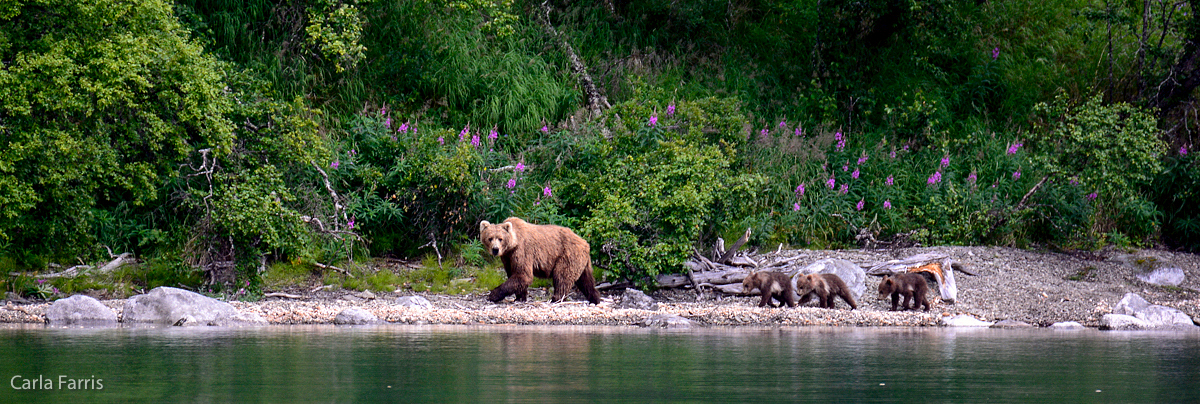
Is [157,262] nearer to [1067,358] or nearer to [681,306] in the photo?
[681,306]

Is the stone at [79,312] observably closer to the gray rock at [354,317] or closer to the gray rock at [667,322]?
the gray rock at [354,317]

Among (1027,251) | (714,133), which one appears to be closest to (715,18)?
(714,133)

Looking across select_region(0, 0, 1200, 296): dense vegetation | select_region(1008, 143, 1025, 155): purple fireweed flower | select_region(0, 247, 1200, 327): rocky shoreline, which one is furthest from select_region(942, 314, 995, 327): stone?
select_region(1008, 143, 1025, 155): purple fireweed flower

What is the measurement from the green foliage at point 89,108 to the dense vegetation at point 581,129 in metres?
0.04

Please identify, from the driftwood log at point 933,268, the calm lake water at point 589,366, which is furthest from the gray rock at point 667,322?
the driftwood log at point 933,268

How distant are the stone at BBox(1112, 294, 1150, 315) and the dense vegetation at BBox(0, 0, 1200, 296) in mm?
4258

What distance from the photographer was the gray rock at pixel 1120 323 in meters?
12.0

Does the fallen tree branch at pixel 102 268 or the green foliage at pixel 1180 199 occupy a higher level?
the green foliage at pixel 1180 199

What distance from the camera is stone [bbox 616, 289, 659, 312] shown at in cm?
1340

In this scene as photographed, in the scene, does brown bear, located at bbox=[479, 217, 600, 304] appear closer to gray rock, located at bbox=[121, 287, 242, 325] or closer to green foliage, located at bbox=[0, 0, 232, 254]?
gray rock, located at bbox=[121, 287, 242, 325]

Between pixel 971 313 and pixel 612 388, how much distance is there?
25.8 feet

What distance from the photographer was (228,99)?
14.9 m

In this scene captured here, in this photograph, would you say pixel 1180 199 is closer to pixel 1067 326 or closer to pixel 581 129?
pixel 1067 326

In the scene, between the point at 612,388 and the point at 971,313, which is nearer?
the point at 612,388
